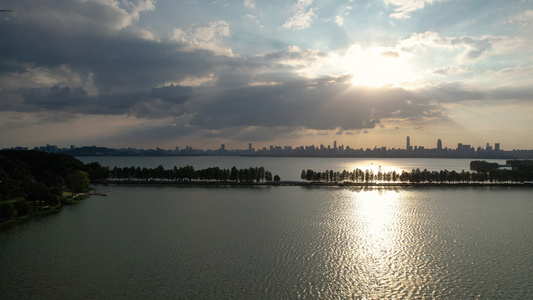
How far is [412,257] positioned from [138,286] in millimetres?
11490

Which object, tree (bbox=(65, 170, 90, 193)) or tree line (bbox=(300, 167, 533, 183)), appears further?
tree line (bbox=(300, 167, 533, 183))

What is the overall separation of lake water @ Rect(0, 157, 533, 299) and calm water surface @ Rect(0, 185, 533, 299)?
0.18 feet

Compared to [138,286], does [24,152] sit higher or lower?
higher

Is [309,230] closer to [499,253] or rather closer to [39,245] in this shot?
[499,253]

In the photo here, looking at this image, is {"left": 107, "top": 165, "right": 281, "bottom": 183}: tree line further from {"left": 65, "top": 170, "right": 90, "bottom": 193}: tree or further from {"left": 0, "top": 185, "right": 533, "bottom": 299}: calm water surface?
{"left": 0, "top": 185, "right": 533, "bottom": 299}: calm water surface

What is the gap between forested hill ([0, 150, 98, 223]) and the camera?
71.1ft

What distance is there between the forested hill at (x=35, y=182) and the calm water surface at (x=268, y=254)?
1.92m

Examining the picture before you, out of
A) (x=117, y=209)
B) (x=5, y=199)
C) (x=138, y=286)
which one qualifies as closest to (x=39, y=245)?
(x=138, y=286)

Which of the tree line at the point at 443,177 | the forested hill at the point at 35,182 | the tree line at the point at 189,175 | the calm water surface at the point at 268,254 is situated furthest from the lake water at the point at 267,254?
the tree line at the point at 443,177

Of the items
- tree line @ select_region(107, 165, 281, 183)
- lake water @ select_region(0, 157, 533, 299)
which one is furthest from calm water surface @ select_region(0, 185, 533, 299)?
tree line @ select_region(107, 165, 281, 183)

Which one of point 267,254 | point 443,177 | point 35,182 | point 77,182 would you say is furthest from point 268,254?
point 443,177

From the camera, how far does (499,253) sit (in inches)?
590

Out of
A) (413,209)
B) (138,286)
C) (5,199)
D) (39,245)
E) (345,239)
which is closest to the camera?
(138,286)

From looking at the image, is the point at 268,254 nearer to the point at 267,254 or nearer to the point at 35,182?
the point at 267,254
